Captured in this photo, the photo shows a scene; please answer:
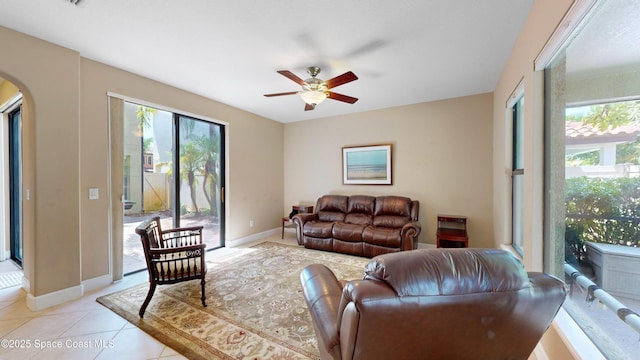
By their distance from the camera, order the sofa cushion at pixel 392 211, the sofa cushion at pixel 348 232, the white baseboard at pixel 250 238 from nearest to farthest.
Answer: the sofa cushion at pixel 348 232
the sofa cushion at pixel 392 211
the white baseboard at pixel 250 238

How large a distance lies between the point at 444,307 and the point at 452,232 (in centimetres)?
336

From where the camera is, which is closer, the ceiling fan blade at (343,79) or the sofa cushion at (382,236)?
the ceiling fan blade at (343,79)

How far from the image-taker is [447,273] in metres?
0.87

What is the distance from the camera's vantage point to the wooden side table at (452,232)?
3.53 m

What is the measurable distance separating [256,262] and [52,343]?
2.03 metres

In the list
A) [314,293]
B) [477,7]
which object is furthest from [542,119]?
[314,293]

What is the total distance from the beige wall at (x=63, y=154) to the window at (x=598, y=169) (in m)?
4.24

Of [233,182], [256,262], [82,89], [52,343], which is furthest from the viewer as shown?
[233,182]

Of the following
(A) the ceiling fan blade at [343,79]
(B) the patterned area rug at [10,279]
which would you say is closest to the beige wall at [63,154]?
(B) the patterned area rug at [10,279]

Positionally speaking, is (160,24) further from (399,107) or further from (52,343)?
(399,107)

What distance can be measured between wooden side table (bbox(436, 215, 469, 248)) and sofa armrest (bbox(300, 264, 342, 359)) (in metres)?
2.77

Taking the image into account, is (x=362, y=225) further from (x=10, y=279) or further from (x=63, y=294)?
(x=10, y=279)

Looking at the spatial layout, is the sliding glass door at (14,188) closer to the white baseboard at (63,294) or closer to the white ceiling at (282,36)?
the white baseboard at (63,294)

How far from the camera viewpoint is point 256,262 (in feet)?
11.5
